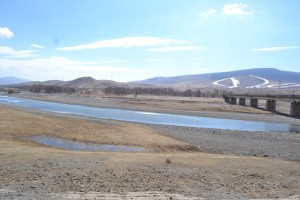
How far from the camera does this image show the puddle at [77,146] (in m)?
26.0

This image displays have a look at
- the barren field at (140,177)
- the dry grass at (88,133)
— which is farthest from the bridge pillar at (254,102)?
the barren field at (140,177)

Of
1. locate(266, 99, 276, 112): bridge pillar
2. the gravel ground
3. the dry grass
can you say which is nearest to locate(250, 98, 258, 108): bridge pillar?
locate(266, 99, 276, 112): bridge pillar

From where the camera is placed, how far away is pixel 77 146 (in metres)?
26.8

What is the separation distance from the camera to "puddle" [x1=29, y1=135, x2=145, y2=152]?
2595 cm

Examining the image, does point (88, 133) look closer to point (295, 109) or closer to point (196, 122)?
point (196, 122)


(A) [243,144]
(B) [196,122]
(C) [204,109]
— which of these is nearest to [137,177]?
(A) [243,144]

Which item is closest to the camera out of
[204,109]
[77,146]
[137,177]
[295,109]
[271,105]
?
[137,177]

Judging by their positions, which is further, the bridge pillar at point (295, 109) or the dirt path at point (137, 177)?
the bridge pillar at point (295, 109)

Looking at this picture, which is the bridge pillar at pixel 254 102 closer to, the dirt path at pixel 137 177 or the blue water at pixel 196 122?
the blue water at pixel 196 122

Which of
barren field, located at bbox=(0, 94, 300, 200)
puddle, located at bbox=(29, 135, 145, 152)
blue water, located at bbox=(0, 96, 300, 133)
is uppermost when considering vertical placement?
barren field, located at bbox=(0, 94, 300, 200)

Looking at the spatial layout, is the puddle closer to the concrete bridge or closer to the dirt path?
the dirt path

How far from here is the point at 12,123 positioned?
3491cm

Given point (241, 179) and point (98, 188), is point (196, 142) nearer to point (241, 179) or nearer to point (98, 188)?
point (241, 179)

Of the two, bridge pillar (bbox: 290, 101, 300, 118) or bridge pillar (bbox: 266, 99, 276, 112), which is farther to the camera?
bridge pillar (bbox: 266, 99, 276, 112)
